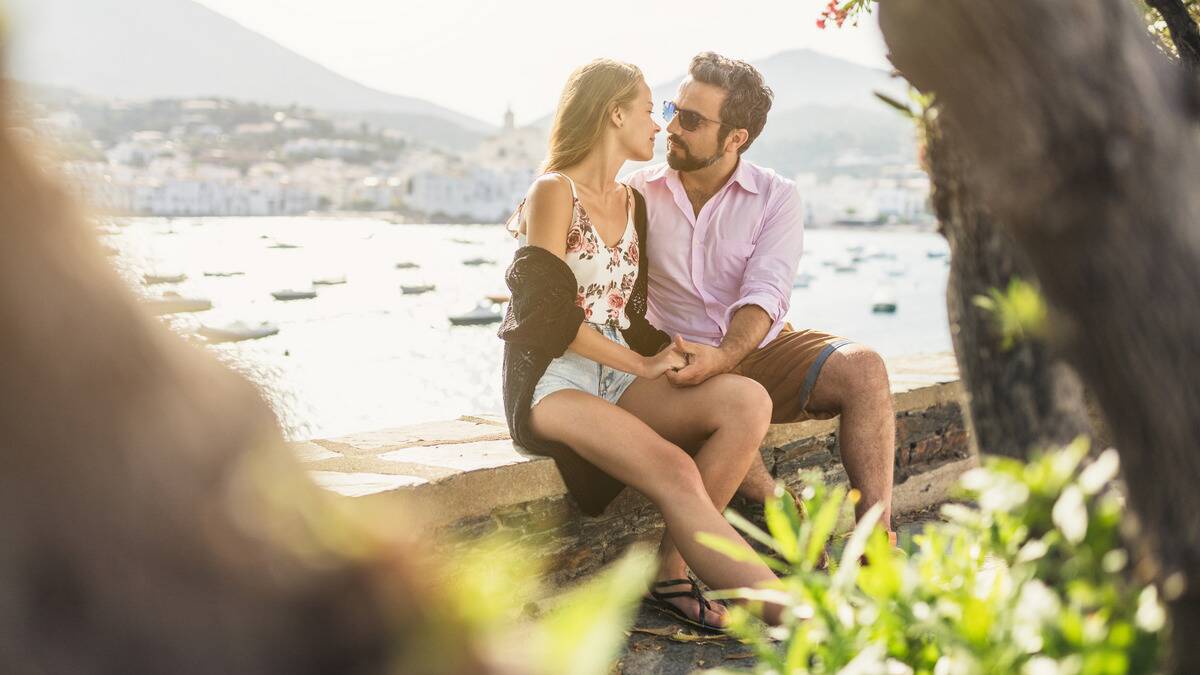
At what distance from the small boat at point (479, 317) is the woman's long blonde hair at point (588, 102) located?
3651 centimetres

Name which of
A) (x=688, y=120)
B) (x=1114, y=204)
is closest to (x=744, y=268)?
(x=688, y=120)

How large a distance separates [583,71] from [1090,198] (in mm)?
2202

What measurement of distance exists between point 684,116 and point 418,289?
4526 centimetres

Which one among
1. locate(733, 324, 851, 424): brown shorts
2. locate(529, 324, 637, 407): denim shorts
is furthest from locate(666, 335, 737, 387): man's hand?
locate(733, 324, 851, 424): brown shorts

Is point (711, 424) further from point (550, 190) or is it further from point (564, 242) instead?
point (550, 190)

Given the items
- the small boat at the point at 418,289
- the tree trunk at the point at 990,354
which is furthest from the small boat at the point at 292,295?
the tree trunk at the point at 990,354

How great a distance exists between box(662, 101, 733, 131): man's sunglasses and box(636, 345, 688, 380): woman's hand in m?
0.72

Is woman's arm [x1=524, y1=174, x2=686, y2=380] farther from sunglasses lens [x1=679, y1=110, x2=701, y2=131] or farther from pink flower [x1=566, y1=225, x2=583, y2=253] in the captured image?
sunglasses lens [x1=679, y1=110, x2=701, y2=131]

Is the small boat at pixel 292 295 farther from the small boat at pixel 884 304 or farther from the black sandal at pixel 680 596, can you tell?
the black sandal at pixel 680 596

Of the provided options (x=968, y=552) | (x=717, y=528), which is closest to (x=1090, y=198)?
(x=968, y=552)

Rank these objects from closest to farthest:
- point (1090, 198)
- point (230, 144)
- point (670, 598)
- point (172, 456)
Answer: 1. point (172, 456)
2. point (1090, 198)
3. point (670, 598)
4. point (230, 144)

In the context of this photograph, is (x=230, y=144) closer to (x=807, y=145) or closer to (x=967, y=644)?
(x=807, y=145)

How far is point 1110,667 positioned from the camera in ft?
2.73

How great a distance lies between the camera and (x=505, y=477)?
2.70 meters
